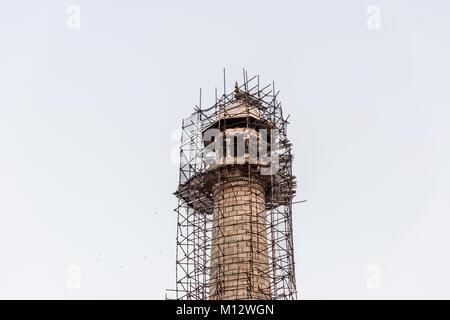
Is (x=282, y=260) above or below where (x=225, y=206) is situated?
below

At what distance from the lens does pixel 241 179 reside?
39.4 m

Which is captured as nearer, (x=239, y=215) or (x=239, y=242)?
(x=239, y=242)

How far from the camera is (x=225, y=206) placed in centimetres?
3884

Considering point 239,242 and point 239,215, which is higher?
point 239,215

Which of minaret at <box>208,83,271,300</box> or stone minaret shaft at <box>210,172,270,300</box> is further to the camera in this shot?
minaret at <box>208,83,271,300</box>

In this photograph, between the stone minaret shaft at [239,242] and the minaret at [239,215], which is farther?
the minaret at [239,215]

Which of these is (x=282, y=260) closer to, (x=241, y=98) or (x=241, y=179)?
(x=241, y=179)
